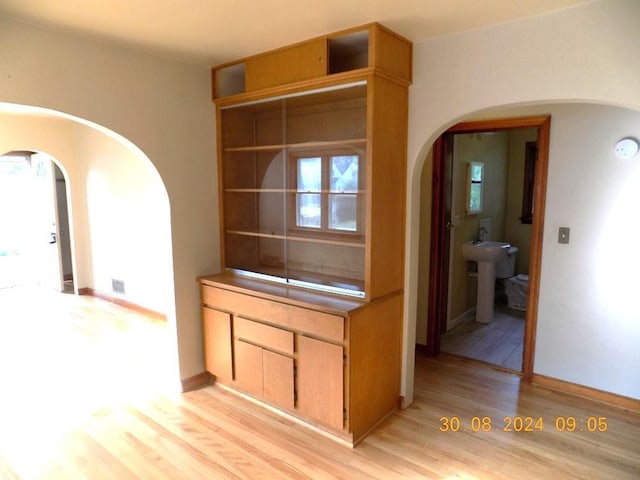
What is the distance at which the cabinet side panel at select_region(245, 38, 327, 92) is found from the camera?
102 inches

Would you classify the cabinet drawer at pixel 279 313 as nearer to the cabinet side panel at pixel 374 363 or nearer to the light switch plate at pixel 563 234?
the cabinet side panel at pixel 374 363

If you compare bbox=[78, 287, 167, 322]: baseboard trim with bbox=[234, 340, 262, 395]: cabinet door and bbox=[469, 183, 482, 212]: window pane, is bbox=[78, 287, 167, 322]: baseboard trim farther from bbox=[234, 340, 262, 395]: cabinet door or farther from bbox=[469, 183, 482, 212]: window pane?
bbox=[469, 183, 482, 212]: window pane

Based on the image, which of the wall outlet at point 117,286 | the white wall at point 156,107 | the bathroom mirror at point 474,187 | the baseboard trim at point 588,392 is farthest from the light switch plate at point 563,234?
the wall outlet at point 117,286

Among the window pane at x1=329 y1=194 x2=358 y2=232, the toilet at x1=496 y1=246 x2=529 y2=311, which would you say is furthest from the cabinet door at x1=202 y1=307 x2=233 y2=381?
the toilet at x1=496 y1=246 x2=529 y2=311

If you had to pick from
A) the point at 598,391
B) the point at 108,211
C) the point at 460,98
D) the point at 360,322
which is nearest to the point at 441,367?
the point at 598,391

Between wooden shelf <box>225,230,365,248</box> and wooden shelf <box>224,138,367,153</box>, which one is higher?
wooden shelf <box>224,138,367,153</box>

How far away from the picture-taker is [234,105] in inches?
126

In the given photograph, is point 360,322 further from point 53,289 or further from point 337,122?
point 53,289

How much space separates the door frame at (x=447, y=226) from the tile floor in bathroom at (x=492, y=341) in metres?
0.21

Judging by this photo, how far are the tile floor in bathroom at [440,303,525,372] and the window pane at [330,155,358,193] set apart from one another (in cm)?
206

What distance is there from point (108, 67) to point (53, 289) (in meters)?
4.99

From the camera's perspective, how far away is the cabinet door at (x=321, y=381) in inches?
99.3

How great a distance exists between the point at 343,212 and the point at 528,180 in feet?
12.0

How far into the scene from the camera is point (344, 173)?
2.90 meters
